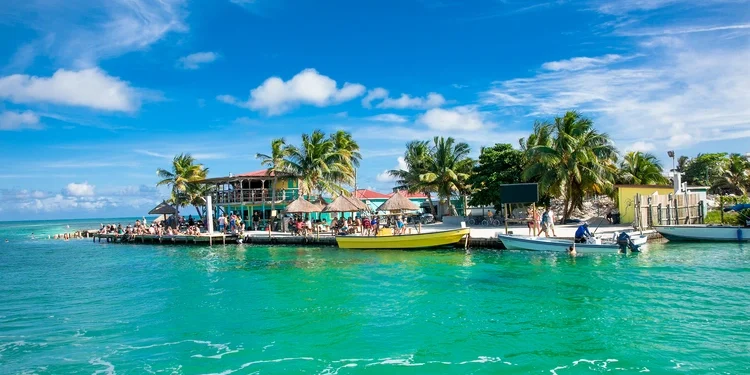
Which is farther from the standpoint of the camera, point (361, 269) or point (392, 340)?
point (361, 269)

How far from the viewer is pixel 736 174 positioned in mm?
47594

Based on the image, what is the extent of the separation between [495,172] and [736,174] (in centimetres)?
3027

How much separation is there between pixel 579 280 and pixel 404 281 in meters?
5.75

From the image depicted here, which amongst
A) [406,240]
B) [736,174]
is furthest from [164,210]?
[736,174]

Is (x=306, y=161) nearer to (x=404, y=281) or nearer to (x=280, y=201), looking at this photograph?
(x=280, y=201)

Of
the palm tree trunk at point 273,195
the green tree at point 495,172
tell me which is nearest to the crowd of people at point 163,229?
the palm tree trunk at point 273,195

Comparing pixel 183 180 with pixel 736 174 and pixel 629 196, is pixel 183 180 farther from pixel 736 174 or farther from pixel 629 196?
pixel 736 174

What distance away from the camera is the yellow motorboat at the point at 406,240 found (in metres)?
24.6

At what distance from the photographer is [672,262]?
18.6 metres

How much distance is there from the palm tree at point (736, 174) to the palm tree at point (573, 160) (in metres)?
24.7

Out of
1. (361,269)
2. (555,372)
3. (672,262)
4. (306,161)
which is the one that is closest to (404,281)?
(361,269)

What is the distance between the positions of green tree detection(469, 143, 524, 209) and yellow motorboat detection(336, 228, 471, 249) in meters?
10.3

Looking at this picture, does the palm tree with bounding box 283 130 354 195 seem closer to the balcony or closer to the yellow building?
the balcony

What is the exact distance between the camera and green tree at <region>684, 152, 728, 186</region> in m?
47.9
